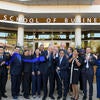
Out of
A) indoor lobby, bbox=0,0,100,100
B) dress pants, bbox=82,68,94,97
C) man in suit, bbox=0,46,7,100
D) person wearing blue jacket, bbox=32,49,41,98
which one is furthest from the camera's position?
indoor lobby, bbox=0,0,100,100

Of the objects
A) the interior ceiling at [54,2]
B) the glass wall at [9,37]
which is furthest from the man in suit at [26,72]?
the glass wall at [9,37]

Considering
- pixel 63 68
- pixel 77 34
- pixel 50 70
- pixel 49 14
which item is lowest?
pixel 50 70

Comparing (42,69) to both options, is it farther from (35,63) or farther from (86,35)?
(86,35)

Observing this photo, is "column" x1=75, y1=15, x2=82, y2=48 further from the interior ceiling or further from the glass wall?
the glass wall

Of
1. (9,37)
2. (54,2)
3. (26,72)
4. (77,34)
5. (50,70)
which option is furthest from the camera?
(9,37)

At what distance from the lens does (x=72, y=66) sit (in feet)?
28.1

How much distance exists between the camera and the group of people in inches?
336

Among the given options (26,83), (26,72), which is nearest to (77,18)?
(26,72)

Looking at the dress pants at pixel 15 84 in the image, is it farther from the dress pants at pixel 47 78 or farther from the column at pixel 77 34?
the column at pixel 77 34

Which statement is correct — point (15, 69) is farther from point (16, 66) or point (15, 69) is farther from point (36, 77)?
point (36, 77)

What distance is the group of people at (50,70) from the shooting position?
28.0ft

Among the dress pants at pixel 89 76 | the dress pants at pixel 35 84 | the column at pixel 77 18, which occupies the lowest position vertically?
the dress pants at pixel 35 84

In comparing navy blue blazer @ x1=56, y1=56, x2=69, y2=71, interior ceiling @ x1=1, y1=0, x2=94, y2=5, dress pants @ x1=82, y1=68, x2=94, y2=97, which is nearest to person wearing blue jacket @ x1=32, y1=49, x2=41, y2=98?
navy blue blazer @ x1=56, y1=56, x2=69, y2=71

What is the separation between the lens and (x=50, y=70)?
9031 mm
